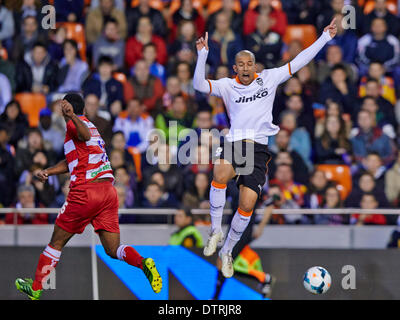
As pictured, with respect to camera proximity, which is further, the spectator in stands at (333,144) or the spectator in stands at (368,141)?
the spectator in stands at (368,141)

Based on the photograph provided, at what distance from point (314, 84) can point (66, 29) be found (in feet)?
14.7

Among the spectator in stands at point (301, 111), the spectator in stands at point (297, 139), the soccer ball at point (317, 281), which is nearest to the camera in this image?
the soccer ball at point (317, 281)

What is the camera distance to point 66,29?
18172mm

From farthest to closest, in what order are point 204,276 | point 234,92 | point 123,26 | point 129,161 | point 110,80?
point 123,26 < point 110,80 < point 129,161 < point 204,276 < point 234,92

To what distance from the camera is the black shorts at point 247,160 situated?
11.8 metres

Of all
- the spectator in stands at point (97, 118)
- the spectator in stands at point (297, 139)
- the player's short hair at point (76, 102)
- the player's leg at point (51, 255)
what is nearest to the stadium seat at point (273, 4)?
the spectator in stands at point (297, 139)

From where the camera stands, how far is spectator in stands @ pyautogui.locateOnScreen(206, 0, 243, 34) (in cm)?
1800

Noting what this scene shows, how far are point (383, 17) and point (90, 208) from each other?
8841 mm

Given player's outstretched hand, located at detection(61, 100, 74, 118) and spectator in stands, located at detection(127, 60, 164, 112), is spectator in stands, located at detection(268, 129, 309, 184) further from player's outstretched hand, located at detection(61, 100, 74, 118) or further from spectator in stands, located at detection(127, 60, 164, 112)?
player's outstretched hand, located at detection(61, 100, 74, 118)

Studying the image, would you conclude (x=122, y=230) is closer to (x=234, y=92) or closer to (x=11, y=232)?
(x=11, y=232)

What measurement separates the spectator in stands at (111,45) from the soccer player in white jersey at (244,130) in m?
6.36

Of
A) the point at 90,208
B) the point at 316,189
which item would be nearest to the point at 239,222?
the point at 90,208

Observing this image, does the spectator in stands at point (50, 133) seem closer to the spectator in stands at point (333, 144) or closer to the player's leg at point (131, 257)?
the spectator in stands at point (333, 144)
